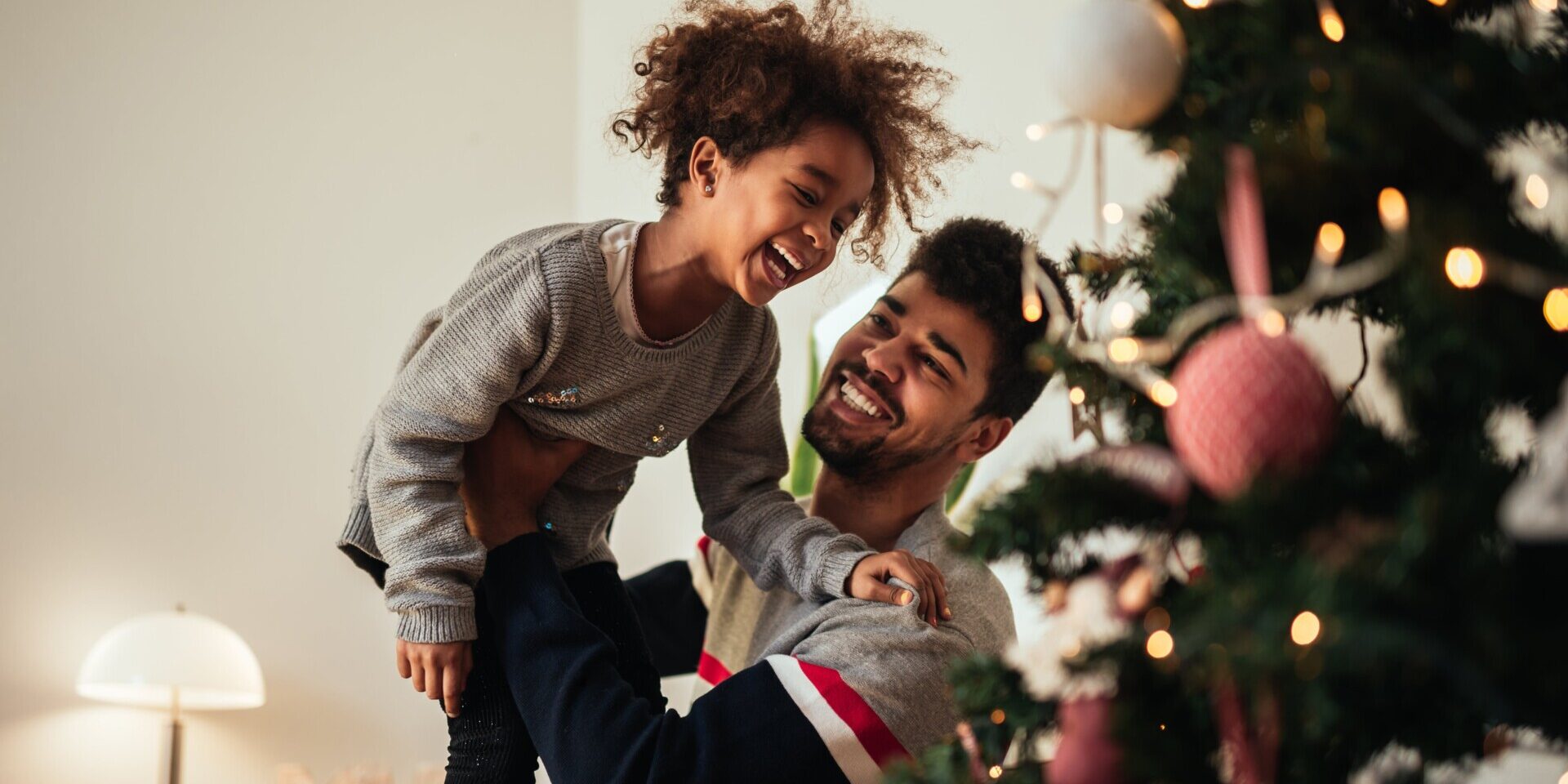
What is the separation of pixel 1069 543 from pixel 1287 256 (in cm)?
17

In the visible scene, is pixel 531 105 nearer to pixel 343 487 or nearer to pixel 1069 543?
pixel 343 487

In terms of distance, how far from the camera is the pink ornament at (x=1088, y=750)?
533 millimetres

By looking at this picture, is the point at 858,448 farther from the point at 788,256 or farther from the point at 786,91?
the point at 786,91

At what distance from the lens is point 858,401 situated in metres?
1.42

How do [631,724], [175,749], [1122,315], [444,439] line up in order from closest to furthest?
1. [1122,315]
2. [631,724]
3. [444,439]
4. [175,749]

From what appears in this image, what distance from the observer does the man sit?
3.52 ft

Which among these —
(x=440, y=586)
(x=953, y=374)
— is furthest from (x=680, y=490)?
(x=440, y=586)

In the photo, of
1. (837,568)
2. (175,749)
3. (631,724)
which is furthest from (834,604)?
(175,749)

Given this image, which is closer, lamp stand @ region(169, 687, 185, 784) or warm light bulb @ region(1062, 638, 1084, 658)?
warm light bulb @ region(1062, 638, 1084, 658)

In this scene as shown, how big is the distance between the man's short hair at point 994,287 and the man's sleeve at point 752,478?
0.21 metres

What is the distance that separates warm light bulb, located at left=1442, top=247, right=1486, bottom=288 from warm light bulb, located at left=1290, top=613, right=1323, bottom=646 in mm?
129

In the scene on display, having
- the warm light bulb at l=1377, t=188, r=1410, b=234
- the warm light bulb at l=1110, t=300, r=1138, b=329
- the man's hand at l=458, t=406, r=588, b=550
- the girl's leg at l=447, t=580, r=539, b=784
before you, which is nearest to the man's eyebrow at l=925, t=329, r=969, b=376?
the man's hand at l=458, t=406, r=588, b=550

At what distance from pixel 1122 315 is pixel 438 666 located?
2.47 ft

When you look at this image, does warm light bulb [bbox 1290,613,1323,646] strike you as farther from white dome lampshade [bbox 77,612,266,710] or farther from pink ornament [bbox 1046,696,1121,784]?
white dome lampshade [bbox 77,612,266,710]
